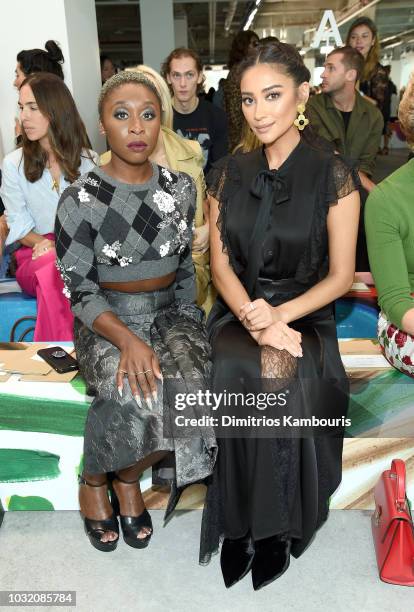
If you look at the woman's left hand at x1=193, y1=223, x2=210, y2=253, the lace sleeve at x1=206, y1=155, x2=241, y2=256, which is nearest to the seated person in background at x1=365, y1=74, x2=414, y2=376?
the lace sleeve at x1=206, y1=155, x2=241, y2=256

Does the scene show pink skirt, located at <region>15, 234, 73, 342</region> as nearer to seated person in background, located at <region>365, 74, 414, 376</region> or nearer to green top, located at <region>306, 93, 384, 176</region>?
seated person in background, located at <region>365, 74, 414, 376</region>

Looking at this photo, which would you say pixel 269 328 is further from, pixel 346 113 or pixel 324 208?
pixel 346 113

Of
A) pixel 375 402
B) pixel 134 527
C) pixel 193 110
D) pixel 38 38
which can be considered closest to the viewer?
pixel 134 527

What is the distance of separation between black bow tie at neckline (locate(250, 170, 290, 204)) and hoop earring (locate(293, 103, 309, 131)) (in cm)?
19

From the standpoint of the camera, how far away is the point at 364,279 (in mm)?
3182

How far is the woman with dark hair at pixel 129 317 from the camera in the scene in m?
1.81

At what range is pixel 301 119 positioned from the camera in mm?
2010

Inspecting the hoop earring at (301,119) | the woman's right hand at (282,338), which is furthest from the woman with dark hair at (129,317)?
the hoop earring at (301,119)

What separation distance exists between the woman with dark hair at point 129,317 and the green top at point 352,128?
1.71 metres

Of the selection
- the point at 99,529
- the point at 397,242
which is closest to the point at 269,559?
the point at 99,529

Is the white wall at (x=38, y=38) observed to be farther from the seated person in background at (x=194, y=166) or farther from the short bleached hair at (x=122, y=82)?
the short bleached hair at (x=122, y=82)

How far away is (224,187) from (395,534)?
124cm

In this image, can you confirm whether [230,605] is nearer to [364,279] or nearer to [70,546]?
[70,546]

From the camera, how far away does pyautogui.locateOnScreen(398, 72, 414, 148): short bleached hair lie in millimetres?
1892
